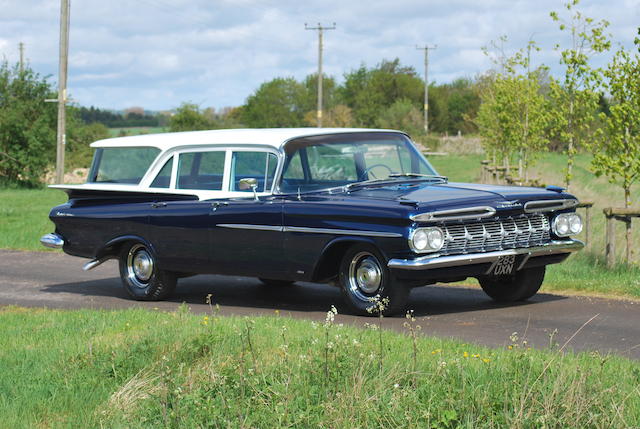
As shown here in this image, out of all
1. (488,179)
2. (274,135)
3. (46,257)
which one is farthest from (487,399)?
(488,179)

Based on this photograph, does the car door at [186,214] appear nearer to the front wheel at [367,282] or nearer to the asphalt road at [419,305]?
the asphalt road at [419,305]

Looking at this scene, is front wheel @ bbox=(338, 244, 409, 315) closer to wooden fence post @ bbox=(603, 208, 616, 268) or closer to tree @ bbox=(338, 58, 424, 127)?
wooden fence post @ bbox=(603, 208, 616, 268)

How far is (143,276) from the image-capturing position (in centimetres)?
1245

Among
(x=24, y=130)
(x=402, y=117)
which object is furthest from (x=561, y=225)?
(x=402, y=117)

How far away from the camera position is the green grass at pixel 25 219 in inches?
773

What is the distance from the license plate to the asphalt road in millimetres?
429

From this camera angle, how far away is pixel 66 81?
3597 cm

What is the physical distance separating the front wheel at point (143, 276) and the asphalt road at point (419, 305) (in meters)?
0.15

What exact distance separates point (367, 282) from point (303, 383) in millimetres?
3645

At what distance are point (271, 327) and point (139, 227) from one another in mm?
3647

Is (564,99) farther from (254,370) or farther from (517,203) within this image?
(254,370)

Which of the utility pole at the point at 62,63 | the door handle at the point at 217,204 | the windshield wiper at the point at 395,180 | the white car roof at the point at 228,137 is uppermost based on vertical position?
the utility pole at the point at 62,63

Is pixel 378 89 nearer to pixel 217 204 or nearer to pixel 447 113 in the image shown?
pixel 447 113

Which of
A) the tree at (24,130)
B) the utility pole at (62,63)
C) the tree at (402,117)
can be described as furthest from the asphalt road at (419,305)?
the tree at (402,117)
